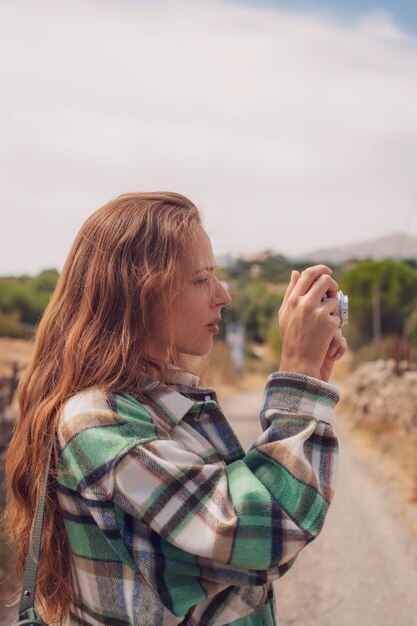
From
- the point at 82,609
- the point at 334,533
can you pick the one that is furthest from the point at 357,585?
the point at 82,609

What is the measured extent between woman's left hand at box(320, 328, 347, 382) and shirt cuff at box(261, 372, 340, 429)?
0.29 feet

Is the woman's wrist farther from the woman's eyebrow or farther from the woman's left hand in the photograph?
the woman's eyebrow

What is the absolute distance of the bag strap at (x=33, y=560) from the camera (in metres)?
1.26

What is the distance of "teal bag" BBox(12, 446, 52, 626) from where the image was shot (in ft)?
4.11

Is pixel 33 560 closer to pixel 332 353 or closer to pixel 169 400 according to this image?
pixel 169 400

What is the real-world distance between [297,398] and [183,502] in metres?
0.25

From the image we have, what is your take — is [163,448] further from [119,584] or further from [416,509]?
[416,509]

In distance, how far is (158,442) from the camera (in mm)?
1234

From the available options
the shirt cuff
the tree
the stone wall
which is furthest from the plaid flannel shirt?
the tree

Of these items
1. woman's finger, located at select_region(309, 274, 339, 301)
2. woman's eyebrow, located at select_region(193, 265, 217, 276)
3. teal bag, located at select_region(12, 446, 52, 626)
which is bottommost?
teal bag, located at select_region(12, 446, 52, 626)

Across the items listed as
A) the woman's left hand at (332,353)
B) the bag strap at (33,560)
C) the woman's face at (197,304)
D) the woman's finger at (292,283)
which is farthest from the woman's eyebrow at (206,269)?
the bag strap at (33,560)

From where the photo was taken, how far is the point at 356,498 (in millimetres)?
9820

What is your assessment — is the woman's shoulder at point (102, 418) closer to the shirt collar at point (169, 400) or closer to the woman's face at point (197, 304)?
the shirt collar at point (169, 400)

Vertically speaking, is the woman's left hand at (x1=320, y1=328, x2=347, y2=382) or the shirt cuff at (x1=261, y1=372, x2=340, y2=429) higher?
the woman's left hand at (x1=320, y1=328, x2=347, y2=382)
